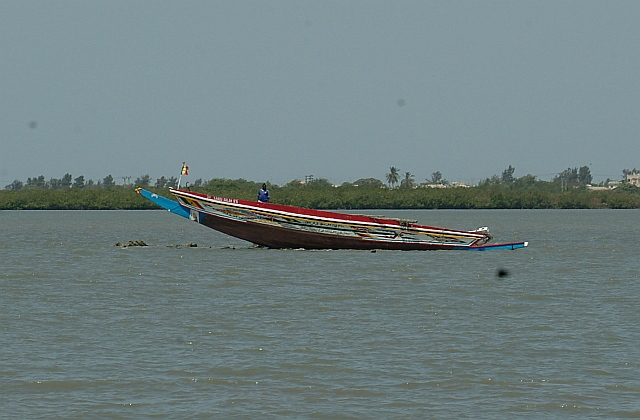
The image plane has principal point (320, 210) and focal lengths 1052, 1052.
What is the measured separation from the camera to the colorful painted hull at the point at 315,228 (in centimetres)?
4034

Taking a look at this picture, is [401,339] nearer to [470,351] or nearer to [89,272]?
[470,351]

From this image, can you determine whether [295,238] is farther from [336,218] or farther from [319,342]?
[319,342]

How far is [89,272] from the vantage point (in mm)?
35156

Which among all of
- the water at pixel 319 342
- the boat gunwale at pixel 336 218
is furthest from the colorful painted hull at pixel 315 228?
the water at pixel 319 342

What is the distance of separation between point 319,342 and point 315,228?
71.6 ft

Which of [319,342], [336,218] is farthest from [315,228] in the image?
[319,342]

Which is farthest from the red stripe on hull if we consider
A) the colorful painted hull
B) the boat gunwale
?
the boat gunwale

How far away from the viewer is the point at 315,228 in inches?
1599

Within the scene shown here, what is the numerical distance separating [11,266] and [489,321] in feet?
72.5

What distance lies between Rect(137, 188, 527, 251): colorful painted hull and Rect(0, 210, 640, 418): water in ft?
15.9

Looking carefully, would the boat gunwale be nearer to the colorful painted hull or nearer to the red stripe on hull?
the colorful painted hull

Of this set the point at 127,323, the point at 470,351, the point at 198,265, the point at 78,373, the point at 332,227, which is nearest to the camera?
the point at 78,373

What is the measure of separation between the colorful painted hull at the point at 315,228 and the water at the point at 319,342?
4847 millimetres

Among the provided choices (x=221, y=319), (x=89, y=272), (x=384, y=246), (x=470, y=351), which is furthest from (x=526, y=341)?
(x=384, y=246)
